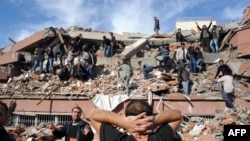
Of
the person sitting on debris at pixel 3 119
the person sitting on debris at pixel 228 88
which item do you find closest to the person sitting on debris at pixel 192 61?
the person sitting on debris at pixel 228 88

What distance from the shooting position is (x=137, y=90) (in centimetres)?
1345

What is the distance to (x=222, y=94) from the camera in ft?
39.2

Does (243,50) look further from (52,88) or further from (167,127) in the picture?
(167,127)

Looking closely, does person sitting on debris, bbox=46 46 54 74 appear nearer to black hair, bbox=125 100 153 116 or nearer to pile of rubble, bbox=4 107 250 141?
pile of rubble, bbox=4 107 250 141

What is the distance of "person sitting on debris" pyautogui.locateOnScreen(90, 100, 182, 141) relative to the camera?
2467mm

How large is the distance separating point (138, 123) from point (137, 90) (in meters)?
11.0

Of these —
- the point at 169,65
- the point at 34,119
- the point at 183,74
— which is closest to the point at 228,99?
the point at 183,74

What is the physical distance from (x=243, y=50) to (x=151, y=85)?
4938 millimetres

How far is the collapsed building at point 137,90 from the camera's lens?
40.0 ft

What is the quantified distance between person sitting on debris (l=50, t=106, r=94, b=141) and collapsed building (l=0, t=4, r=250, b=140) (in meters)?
5.91

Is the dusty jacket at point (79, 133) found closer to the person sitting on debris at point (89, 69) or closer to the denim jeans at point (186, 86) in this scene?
the denim jeans at point (186, 86)

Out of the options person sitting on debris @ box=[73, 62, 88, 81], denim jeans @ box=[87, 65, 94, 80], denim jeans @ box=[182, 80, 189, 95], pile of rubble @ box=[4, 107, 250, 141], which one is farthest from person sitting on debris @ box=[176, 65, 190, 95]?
person sitting on debris @ box=[73, 62, 88, 81]

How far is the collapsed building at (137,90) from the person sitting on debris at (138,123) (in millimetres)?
7594

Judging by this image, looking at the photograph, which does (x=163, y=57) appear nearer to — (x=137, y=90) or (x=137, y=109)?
(x=137, y=90)
